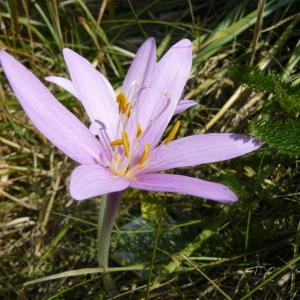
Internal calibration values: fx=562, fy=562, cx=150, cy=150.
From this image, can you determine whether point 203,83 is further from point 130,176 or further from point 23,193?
point 130,176

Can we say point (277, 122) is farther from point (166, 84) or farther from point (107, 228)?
point (107, 228)

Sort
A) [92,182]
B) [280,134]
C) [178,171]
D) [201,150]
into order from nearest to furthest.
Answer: [92,182], [201,150], [280,134], [178,171]

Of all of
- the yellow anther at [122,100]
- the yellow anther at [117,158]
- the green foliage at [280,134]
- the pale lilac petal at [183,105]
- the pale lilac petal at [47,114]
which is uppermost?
the pale lilac petal at [47,114]

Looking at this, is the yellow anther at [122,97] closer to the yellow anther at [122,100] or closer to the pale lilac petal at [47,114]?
the yellow anther at [122,100]

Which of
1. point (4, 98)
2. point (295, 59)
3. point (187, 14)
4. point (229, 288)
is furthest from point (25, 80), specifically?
point (187, 14)

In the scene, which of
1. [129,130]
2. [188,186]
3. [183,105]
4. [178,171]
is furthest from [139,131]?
[178,171]

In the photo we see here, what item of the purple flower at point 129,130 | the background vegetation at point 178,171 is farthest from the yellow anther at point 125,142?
the background vegetation at point 178,171

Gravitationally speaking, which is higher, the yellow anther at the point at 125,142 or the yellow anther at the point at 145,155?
the yellow anther at the point at 125,142
